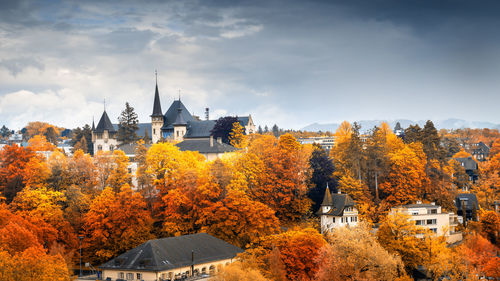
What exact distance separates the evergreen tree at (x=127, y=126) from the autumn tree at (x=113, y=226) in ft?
169

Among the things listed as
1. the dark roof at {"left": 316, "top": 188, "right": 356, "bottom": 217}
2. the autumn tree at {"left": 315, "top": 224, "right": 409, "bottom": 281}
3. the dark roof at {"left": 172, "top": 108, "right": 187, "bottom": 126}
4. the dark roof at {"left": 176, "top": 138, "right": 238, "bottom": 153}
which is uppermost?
the dark roof at {"left": 172, "top": 108, "right": 187, "bottom": 126}

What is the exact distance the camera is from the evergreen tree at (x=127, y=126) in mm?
125375

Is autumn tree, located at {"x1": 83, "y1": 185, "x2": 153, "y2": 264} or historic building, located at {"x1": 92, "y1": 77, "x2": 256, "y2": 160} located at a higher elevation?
historic building, located at {"x1": 92, "y1": 77, "x2": 256, "y2": 160}

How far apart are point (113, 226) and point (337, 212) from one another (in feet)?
88.5

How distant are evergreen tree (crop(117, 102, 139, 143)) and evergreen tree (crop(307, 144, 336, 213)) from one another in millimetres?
49210

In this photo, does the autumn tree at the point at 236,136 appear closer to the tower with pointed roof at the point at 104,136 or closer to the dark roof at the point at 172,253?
the tower with pointed roof at the point at 104,136

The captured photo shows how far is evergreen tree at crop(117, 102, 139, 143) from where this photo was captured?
411 ft

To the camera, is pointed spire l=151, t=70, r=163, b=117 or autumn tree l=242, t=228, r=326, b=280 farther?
pointed spire l=151, t=70, r=163, b=117

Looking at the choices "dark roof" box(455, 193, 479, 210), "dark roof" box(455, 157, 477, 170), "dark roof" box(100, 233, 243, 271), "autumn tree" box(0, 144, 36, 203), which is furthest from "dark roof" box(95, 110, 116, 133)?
"dark roof" box(455, 157, 477, 170)

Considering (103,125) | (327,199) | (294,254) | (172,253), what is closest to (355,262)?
(294,254)

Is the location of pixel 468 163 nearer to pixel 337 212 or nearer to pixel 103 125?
pixel 337 212

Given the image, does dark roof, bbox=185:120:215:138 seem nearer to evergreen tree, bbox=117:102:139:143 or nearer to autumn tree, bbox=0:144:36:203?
evergreen tree, bbox=117:102:139:143

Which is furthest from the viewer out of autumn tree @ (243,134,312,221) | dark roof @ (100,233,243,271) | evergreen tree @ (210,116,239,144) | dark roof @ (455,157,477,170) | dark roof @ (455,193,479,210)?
dark roof @ (455,157,477,170)

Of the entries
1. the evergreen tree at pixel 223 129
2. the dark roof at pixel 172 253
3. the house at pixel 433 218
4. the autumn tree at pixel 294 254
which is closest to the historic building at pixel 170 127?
the evergreen tree at pixel 223 129
